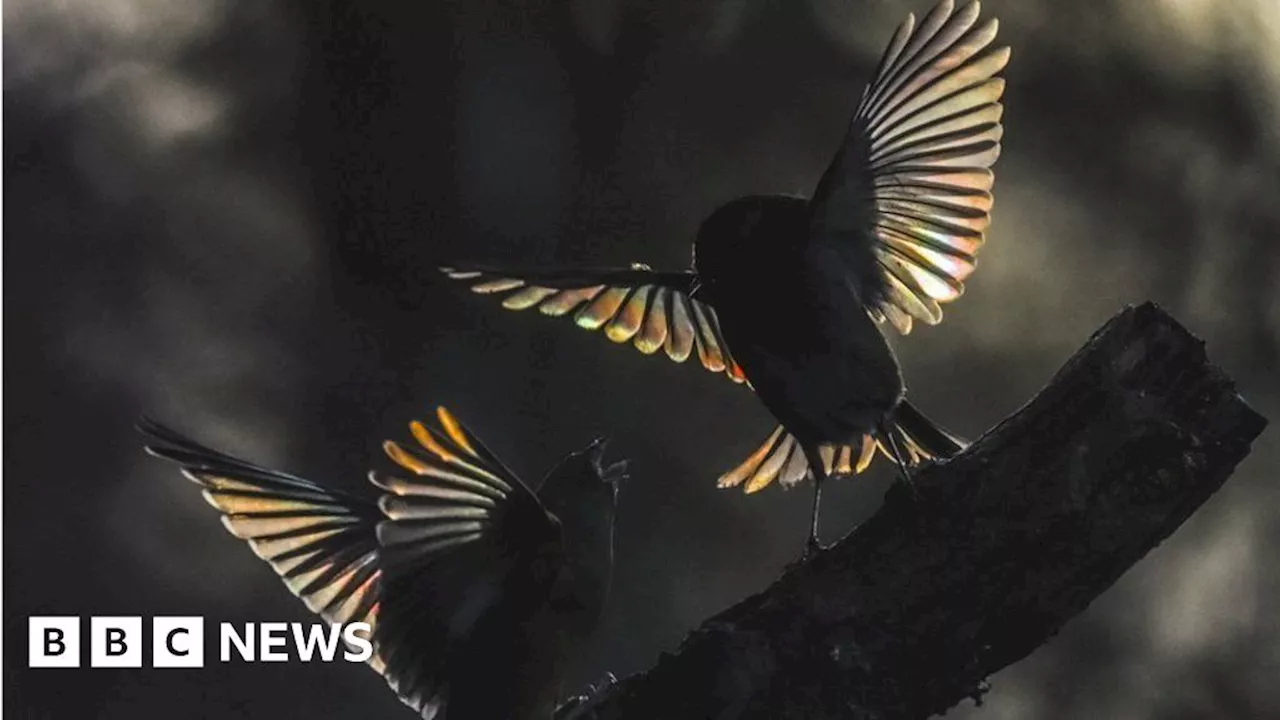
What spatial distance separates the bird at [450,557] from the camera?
1.11 metres

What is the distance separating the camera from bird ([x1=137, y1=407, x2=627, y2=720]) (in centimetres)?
111

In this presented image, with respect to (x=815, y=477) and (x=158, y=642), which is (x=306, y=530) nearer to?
(x=158, y=642)

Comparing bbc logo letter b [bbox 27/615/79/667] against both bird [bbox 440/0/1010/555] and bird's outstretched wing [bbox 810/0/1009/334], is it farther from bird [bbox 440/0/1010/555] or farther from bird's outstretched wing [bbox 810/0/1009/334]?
bird's outstretched wing [bbox 810/0/1009/334]

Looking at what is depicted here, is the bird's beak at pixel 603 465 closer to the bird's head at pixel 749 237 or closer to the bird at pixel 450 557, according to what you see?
the bird at pixel 450 557

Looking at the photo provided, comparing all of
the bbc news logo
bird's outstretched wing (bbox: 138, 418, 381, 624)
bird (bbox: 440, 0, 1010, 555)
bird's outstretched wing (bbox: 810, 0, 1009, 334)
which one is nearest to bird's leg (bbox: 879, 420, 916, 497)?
bird (bbox: 440, 0, 1010, 555)

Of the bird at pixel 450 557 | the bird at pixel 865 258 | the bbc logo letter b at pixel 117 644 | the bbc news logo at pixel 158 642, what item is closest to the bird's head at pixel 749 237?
the bird at pixel 865 258

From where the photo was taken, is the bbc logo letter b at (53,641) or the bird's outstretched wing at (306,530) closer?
the bird's outstretched wing at (306,530)

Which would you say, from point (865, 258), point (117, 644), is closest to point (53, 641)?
point (117, 644)

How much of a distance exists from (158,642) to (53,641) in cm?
12

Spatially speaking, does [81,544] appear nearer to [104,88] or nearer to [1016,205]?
[104,88]

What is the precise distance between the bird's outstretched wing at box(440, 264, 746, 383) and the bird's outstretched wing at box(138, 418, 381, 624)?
30 cm

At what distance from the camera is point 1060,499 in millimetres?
1048

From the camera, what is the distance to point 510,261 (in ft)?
5.12

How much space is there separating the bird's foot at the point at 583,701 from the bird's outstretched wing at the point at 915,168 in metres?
0.46
